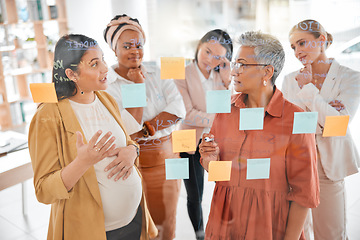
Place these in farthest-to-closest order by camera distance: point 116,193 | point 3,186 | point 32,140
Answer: point 3,186 → point 116,193 → point 32,140

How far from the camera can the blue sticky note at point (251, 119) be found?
1.35 m

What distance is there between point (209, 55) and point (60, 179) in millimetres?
789

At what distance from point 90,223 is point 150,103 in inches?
21.7

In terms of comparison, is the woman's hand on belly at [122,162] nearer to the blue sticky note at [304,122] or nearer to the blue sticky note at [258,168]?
the blue sticky note at [258,168]

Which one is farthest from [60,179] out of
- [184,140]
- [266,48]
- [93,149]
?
[266,48]

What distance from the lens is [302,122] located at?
4.48ft

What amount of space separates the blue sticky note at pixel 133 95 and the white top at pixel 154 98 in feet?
0.05

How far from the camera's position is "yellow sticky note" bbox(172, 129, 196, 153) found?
1.37 m

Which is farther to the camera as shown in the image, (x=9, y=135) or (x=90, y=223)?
(x=9, y=135)

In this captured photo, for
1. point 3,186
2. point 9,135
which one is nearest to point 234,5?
point 9,135

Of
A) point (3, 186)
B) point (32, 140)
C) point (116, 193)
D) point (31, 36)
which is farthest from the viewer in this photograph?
point (3, 186)

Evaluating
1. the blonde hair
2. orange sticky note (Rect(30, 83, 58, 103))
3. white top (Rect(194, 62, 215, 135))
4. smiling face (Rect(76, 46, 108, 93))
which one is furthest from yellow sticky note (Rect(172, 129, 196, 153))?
the blonde hair

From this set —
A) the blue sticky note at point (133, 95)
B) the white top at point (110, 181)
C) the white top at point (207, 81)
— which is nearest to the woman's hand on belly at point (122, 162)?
the white top at point (110, 181)

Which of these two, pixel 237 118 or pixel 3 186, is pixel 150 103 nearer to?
pixel 237 118
